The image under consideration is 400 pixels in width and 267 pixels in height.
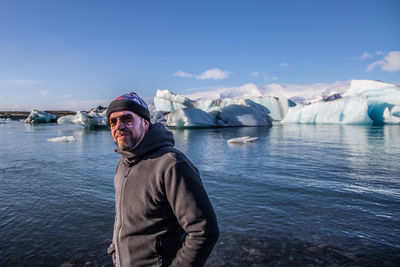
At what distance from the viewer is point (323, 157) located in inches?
392

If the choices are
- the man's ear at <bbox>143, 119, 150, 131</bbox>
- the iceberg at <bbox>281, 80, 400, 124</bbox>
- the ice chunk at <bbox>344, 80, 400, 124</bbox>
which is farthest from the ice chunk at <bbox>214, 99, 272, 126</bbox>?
the man's ear at <bbox>143, 119, 150, 131</bbox>

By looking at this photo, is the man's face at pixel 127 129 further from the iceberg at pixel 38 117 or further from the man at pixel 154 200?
the iceberg at pixel 38 117

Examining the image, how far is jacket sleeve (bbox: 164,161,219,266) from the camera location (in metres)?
1.35

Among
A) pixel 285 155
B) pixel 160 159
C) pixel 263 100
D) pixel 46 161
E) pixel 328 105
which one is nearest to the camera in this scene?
pixel 160 159

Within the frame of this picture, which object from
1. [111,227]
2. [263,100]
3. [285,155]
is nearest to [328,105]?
Result: [263,100]

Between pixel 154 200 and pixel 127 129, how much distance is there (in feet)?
1.52

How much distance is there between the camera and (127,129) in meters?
1.62

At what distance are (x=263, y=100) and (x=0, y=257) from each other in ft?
136

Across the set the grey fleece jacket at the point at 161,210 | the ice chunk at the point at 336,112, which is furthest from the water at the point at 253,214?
the ice chunk at the point at 336,112

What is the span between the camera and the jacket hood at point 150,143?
1530mm

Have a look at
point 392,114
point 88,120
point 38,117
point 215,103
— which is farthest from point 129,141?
point 38,117

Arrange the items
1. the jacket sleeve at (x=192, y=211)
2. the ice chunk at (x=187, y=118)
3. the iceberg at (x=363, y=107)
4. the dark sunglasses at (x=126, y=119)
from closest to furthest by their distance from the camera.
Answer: the jacket sleeve at (x=192, y=211), the dark sunglasses at (x=126, y=119), the iceberg at (x=363, y=107), the ice chunk at (x=187, y=118)

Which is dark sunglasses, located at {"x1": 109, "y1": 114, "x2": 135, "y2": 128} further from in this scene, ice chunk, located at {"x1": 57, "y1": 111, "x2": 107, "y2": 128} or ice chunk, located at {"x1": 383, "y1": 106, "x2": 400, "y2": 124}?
ice chunk, located at {"x1": 383, "y1": 106, "x2": 400, "y2": 124}

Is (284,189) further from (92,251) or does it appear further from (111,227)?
(92,251)
